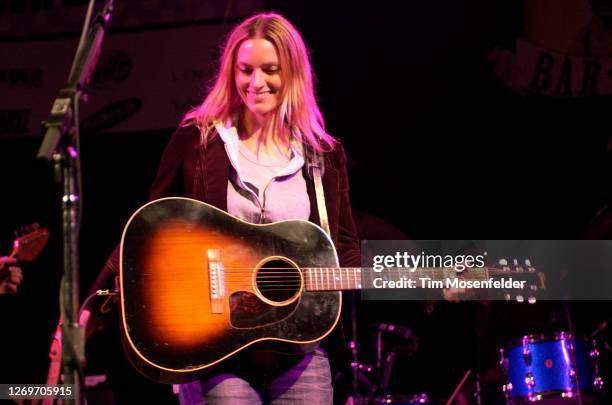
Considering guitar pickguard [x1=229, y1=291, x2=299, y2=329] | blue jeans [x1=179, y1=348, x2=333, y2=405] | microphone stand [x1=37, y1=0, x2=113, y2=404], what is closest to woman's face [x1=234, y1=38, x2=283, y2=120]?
guitar pickguard [x1=229, y1=291, x2=299, y2=329]

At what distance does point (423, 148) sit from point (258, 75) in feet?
11.5

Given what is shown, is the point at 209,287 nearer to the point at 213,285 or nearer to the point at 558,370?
the point at 213,285

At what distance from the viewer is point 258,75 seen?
10.7 ft

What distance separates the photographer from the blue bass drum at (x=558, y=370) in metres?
5.50

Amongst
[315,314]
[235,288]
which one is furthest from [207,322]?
[315,314]

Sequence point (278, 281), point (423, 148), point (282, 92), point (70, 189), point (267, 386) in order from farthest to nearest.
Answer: point (423, 148) → point (282, 92) → point (278, 281) → point (267, 386) → point (70, 189)

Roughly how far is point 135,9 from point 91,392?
124 inches

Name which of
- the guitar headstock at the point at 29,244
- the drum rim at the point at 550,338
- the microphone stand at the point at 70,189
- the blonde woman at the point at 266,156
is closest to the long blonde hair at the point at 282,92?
the blonde woman at the point at 266,156

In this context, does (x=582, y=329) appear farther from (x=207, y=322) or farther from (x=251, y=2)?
(x=207, y=322)

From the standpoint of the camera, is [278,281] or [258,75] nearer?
[278,281]

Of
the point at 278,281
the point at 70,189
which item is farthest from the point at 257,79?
the point at 70,189

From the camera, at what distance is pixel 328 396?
3.00m

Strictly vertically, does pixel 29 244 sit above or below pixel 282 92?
above

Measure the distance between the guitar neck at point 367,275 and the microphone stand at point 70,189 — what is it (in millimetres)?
1025
